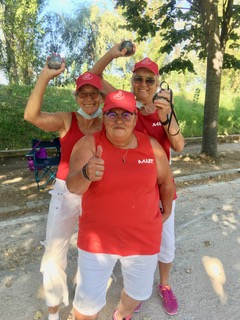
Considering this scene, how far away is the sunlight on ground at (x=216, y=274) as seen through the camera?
2.95m

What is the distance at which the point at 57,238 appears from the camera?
238cm

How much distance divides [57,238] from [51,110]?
9.19 m

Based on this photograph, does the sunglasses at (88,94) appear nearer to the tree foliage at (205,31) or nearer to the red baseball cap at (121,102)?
the red baseball cap at (121,102)

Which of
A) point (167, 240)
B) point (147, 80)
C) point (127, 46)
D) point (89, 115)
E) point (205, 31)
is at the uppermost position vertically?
point (205, 31)

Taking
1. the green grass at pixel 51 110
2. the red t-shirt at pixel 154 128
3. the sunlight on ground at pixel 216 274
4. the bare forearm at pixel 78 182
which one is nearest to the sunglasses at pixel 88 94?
the red t-shirt at pixel 154 128

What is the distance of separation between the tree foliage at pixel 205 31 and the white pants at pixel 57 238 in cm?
599

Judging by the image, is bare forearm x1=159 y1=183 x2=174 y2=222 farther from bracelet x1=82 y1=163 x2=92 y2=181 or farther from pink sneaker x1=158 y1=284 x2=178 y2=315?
pink sneaker x1=158 y1=284 x2=178 y2=315

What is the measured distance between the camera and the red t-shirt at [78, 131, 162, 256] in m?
1.88

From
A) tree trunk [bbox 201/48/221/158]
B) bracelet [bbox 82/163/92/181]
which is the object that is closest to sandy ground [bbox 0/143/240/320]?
bracelet [bbox 82/163/92/181]

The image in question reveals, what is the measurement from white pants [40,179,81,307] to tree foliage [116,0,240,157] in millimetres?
5990

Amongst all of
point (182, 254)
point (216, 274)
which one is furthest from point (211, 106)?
point (216, 274)

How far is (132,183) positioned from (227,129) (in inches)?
432

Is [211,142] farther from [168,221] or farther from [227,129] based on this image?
[168,221]

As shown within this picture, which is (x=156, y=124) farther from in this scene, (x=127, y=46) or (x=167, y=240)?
(x=167, y=240)
